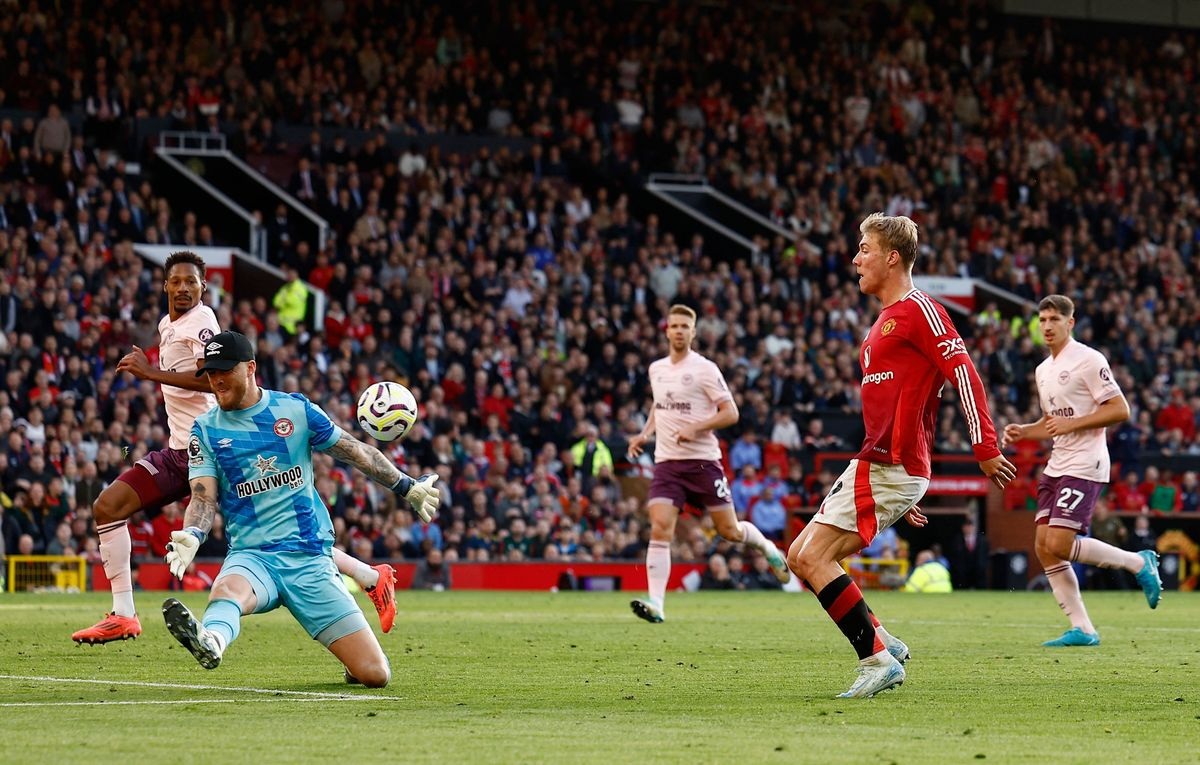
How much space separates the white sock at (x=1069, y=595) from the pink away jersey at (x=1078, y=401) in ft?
2.52

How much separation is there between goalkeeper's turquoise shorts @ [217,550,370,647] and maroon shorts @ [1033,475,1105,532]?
720 centimetres

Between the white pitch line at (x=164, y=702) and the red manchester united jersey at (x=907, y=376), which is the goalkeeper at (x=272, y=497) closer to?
the white pitch line at (x=164, y=702)

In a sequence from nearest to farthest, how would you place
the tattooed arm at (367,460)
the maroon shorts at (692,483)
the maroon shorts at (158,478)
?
1. the tattooed arm at (367,460)
2. the maroon shorts at (158,478)
3. the maroon shorts at (692,483)

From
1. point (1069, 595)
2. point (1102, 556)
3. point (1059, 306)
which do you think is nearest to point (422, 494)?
point (1069, 595)

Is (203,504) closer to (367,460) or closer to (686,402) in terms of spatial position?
(367,460)

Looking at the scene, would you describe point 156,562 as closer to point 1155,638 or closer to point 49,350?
point 49,350

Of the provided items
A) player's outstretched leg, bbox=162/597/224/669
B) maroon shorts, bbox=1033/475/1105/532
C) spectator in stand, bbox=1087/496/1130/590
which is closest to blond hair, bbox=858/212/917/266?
player's outstretched leg, bbox=162/597/224/669

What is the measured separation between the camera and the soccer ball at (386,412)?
11.2 meters

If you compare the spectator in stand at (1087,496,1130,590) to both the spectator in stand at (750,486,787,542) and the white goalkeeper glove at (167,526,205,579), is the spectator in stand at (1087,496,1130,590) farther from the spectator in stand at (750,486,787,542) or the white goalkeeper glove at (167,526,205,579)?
the white goalkeeper glove at (167,526,205,579)

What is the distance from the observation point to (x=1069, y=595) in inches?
593

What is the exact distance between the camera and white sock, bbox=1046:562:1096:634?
1490 centimetres

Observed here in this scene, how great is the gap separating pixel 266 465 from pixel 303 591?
67cm

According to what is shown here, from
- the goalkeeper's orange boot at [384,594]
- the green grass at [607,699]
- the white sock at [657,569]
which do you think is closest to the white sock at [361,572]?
the goalkeeper's orange boot at [384,594]

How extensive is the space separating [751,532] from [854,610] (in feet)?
28.5
